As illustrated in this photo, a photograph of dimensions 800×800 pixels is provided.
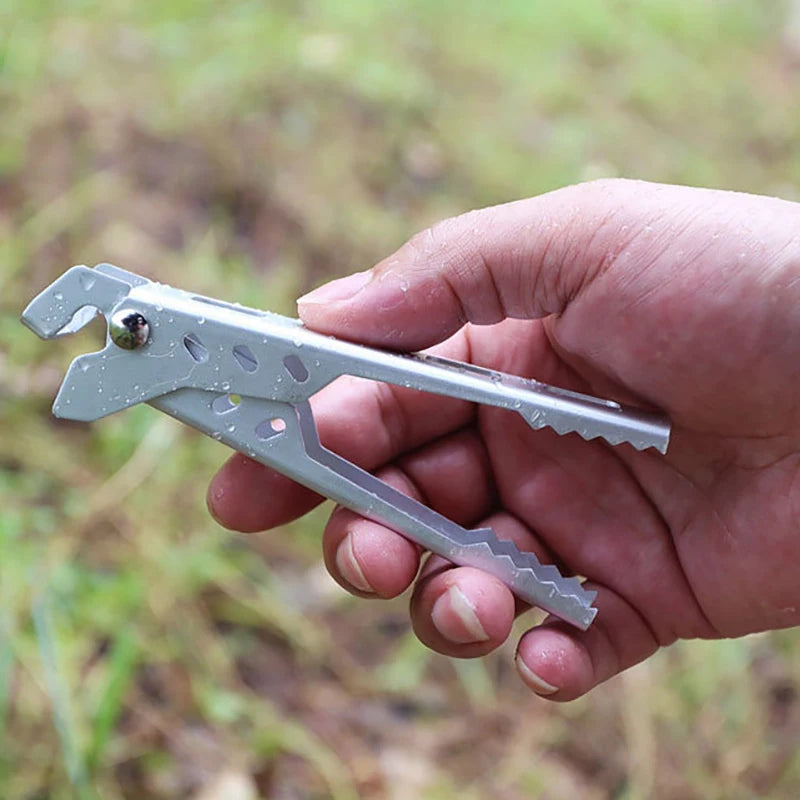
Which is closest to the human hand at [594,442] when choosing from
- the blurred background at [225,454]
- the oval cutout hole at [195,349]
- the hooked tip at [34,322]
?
the oval cutout hole at [195,349]

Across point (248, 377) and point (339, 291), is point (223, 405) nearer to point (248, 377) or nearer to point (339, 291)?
point (248, 377)

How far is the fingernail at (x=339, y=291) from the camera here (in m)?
0.82

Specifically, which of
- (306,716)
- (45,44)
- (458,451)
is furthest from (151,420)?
(45,44)

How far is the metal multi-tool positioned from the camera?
743 millimetres

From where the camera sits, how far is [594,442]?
1.00 m

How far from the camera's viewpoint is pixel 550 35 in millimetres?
2850

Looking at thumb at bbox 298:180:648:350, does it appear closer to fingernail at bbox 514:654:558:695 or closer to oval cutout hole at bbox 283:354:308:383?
oval cutout hole at bbox 283:354:308:383

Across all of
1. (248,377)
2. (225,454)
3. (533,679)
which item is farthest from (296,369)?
(225,454)

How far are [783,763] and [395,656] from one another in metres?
0.63

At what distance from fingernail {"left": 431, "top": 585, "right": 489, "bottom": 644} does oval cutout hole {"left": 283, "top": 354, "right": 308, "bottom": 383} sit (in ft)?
0.80

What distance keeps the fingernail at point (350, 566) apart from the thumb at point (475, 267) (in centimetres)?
20

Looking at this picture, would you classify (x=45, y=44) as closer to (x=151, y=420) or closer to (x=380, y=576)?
(x=151, y=420)

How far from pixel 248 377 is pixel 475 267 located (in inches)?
9.4

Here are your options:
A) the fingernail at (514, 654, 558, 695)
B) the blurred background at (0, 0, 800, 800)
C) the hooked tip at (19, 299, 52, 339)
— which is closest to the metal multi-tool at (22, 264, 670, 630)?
the hooked tip at (19, 299, 52, 339)
